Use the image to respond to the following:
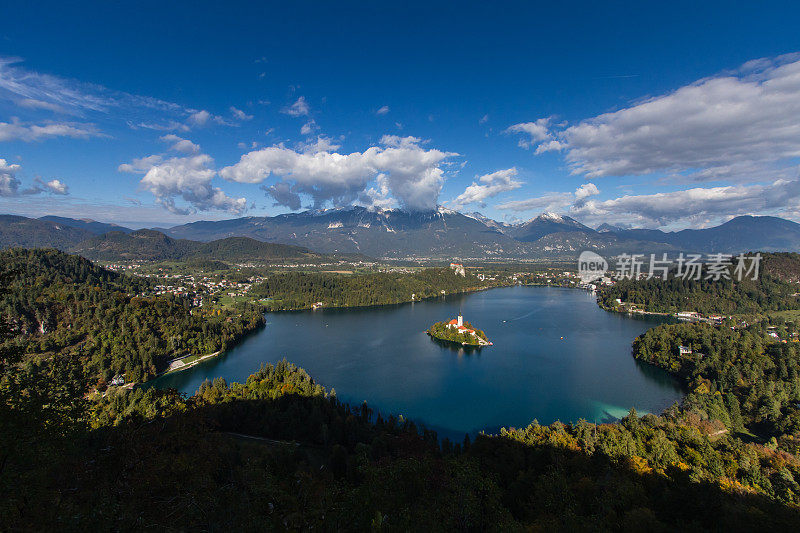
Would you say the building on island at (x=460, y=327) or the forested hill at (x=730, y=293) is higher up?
the forested hill at (x=730, y=293)

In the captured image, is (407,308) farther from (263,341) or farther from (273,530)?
(273,530)

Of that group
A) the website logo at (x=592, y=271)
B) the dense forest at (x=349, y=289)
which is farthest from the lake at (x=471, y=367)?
the website logo at (x=592, y=271)

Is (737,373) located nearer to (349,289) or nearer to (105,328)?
(105,328)

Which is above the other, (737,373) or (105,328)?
(737,373)

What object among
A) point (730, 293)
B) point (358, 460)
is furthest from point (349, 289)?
point (730, 293)

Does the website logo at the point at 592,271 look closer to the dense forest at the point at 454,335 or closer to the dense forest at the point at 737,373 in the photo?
the dense forest at the point at 737,373

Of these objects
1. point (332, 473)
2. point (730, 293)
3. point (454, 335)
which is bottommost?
point (454, 335)
